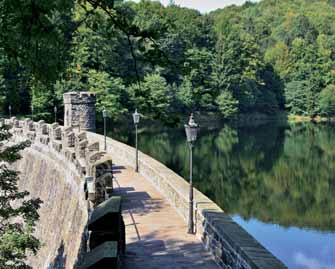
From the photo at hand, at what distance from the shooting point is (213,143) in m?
46.4

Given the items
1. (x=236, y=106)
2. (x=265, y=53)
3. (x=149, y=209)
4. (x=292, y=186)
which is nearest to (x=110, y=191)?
(x=149, y=209)

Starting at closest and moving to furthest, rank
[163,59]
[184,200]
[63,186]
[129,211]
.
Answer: [163,59], [184,200], [129,211], [63,186]

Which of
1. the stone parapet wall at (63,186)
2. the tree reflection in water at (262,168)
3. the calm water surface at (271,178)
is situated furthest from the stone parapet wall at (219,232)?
the tree reflection in water at (262,168)

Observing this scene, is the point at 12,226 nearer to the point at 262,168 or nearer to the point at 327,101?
the point at 262,168

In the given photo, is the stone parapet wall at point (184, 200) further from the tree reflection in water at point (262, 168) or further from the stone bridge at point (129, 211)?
the tree reflection in water at point (262, 168)

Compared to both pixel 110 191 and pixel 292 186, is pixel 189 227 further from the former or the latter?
pixel 292 186

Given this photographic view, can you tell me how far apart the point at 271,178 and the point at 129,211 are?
64.1ft

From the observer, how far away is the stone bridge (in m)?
Result: 8.79

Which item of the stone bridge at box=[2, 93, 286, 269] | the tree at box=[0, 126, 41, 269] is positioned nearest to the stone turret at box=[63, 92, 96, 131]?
the stone bridge at box=[2, 93, 286, 269]

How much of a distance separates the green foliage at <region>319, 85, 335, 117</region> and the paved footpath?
2198 inches

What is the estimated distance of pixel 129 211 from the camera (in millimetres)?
12891

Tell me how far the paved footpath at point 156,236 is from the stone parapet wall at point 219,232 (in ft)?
0.68

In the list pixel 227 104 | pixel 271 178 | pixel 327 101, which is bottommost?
pixel 271 178

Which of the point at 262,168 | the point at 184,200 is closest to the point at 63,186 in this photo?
the point at 184,200
